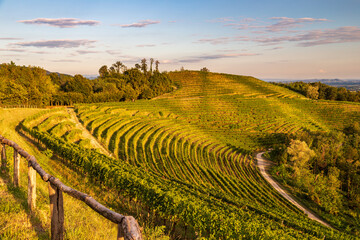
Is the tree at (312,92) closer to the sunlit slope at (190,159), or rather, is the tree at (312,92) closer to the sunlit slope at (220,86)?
the sunlit slope at (220,86)

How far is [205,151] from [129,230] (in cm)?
4583

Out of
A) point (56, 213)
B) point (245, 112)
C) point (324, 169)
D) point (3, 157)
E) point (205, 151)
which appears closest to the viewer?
point (56, 213)

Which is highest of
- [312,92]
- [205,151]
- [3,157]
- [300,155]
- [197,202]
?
[312,92]

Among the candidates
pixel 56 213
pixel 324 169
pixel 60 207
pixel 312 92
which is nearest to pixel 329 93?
pixel 312 92

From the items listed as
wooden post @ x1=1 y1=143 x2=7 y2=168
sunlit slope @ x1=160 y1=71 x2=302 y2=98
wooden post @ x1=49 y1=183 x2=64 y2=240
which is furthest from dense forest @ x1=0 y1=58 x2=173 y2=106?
wooden post @ x1=49 y1=183 x2=64 y2=240

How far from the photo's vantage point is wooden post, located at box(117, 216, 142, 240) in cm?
367

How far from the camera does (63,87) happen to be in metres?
91.4

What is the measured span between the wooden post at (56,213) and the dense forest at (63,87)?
198ft

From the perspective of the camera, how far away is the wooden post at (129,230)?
3672 mm

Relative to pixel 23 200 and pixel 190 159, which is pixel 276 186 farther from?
pixel 23 200

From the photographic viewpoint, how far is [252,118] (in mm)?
78188

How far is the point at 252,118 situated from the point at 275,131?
9588mm

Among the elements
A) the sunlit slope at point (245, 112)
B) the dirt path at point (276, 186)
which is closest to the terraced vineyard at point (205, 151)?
the sunlit slope at point (245, 112)

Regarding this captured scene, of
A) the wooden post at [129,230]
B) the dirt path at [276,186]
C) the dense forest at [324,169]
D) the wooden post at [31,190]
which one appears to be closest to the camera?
the wooden post at [129,230]
